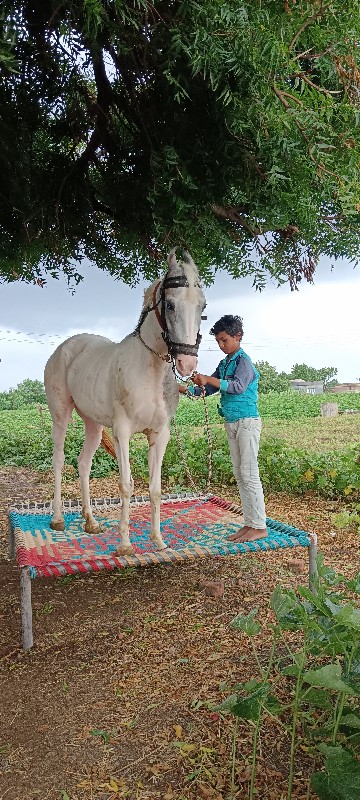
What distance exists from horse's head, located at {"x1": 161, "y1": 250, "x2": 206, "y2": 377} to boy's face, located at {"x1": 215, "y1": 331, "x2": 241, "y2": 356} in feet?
2.61

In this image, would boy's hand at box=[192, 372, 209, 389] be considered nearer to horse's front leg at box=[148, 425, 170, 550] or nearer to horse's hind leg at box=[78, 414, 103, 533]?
horse's front leg at box=[148, 425, 170, 550]

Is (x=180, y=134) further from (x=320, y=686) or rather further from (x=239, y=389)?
(x=320, y=686)

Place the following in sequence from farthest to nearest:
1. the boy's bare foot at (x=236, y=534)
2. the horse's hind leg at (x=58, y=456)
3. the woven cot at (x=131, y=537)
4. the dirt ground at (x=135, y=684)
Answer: the horse's hind leg at (x=58, y=456) → the boy's bare foot at (x=236, y=534) → the woven cot at (x=131, y=537) → the dirt ground at (x=135, y=684)

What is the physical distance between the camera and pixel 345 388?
28.0 m

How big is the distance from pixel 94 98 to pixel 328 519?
4648 millimetres

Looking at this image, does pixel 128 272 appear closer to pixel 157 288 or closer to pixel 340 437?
pixel 157 288

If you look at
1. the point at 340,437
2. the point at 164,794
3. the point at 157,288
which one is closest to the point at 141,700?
the point at 164,794

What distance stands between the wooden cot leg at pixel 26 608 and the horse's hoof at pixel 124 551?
24.9 inches

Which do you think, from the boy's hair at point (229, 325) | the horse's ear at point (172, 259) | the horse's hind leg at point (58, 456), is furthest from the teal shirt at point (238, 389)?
the horse's hind leg at point (58, 456)

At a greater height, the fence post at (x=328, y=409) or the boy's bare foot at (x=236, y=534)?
the fence post at (x=328, y=409)

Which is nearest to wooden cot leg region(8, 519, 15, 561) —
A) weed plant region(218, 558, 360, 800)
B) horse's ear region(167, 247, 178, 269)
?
horse's ear region(167, 247, 178, 269)

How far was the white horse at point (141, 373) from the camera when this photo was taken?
12.2ft

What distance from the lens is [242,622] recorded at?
2348 mm

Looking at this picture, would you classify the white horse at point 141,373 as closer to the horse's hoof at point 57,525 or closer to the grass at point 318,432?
the horse's hoof at point 57,525
